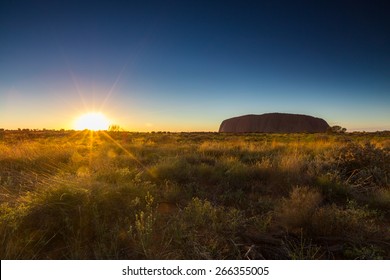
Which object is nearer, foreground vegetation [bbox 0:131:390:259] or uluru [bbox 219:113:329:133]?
foreground vegetation [bbox 0:131:390:259]

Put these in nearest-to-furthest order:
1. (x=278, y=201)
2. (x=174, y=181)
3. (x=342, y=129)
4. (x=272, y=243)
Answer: (x=272, y=243)
(x=278, y=201)
(x=174, y=181)
(x=342, y=129)

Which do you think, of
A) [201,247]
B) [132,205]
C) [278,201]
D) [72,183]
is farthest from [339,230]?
[72,183]

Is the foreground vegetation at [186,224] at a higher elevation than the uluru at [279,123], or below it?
below

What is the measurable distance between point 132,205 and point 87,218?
2.24 feet

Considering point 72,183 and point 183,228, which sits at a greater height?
point 72,183

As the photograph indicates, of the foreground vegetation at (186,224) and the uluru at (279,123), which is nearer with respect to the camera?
the foreground vegetation at (186,224)

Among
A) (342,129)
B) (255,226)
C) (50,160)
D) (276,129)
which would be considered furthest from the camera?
(276,129)

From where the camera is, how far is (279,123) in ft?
341

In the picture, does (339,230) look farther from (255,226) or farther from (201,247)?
(201,247)

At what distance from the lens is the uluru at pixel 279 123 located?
10312cm

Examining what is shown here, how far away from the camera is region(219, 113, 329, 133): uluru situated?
103125 mm

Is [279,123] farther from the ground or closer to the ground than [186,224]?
farther from the ground

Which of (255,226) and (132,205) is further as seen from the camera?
(132,205)

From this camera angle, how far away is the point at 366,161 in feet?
22.4
